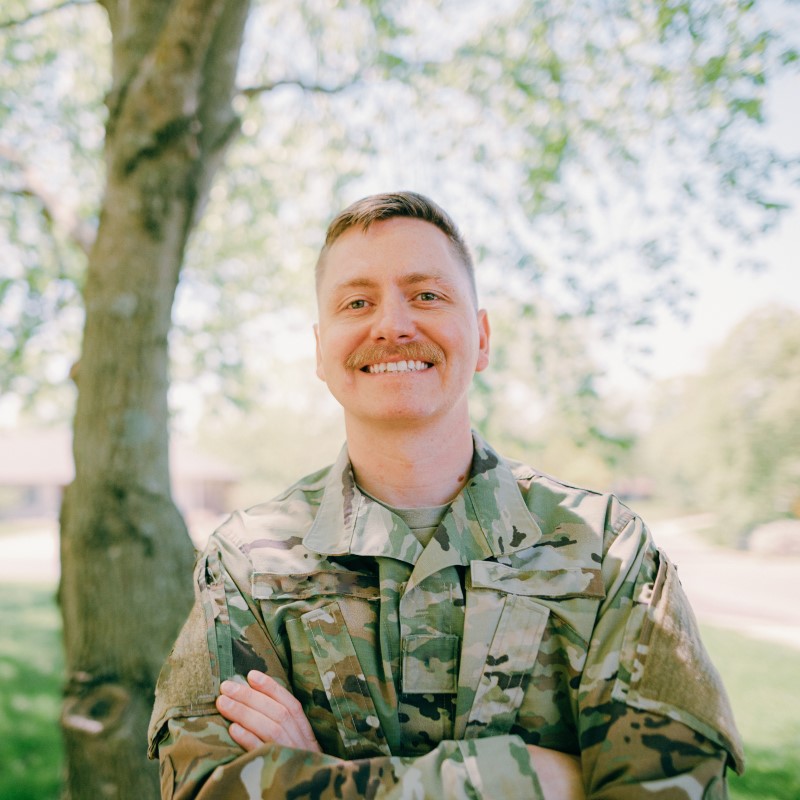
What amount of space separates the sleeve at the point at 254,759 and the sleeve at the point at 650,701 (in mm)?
217

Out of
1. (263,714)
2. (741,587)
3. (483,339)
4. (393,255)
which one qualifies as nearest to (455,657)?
(263,714)

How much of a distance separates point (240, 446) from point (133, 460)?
52681 mm

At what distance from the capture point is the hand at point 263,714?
197 centimetres

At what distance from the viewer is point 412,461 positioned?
7.79 feet

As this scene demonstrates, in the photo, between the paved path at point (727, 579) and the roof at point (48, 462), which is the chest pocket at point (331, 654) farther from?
the roof at point (48, 462)

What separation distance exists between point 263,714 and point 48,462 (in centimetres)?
4953

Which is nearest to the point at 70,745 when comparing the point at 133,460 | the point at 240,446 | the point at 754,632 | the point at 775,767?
the point at 133,460

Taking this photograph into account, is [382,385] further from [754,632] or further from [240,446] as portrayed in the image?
[240,446]

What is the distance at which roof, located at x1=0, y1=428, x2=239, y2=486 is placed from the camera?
145 feet

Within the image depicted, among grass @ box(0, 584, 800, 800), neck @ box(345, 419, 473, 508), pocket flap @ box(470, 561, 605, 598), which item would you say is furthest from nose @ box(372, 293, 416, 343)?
grass @ box(0, 584, 800, 800)

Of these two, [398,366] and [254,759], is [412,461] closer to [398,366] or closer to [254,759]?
[398,366]

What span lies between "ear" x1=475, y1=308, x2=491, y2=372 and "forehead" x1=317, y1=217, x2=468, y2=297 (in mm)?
223

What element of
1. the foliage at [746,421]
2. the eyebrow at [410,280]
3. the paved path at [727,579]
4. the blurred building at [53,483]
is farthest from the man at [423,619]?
the blurred building at [53,483]

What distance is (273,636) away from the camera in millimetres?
2191
